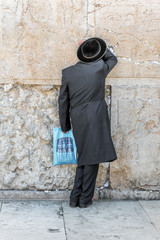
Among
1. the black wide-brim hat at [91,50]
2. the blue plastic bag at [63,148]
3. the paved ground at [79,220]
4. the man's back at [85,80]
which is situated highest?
the black wide-brim hat at [91,50]

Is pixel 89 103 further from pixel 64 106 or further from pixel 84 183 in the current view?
pixel 84 183

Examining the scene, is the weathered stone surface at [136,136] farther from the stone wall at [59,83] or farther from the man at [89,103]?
the man at [89,103]

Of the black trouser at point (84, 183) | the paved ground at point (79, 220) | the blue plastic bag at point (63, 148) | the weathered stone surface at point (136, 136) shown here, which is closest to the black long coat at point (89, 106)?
the black trouser at point (84, 183)

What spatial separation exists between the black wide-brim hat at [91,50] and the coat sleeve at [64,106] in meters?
0.30

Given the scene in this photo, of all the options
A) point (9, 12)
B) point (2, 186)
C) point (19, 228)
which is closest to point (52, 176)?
point (2, 186)

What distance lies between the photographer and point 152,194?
4215mm

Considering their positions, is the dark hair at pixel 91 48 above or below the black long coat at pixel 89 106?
above

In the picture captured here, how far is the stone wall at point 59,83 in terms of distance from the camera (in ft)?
12.9

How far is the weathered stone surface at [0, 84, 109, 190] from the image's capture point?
13.2 feet

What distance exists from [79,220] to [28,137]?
41.7 inches

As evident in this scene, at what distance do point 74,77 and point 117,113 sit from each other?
0.69m

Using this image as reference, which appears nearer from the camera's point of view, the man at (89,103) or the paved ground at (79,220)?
the paved ground at (79,220)

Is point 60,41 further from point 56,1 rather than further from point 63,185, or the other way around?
point 63,185

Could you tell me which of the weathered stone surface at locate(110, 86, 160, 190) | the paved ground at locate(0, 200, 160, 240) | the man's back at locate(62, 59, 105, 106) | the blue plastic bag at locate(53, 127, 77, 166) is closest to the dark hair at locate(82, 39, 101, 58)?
the man's back at locate(62, 59, 105, 106)
